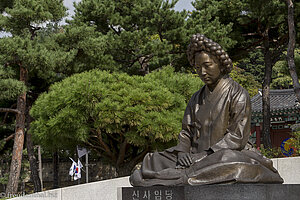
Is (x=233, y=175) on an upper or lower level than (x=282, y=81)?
lower

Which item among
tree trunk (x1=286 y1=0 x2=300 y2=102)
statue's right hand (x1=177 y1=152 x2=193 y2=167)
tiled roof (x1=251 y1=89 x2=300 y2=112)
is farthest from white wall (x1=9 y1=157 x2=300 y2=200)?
tiled roof (x1=251 y1=89 x2=300 y2=112)

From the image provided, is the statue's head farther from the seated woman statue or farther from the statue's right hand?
the statue's right hand

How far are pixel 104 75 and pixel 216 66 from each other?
6.35m

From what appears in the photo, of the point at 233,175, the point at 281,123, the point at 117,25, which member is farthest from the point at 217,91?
the point at 281,123

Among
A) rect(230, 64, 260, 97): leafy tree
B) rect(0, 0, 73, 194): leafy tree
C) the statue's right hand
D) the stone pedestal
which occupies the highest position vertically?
rect(230, 64, 260, 97): leafy tree

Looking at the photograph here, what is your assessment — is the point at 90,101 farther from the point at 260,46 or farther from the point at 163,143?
the point at 260,46

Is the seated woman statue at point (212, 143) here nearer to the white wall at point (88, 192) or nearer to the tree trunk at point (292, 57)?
the white wall at point (88, 192)

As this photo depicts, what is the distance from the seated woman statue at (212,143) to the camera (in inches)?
167

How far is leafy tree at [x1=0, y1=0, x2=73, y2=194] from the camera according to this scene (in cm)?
1190

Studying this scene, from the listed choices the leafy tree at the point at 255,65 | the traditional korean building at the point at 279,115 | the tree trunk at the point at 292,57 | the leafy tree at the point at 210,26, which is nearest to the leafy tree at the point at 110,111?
the leafy tree at the point at 210,26

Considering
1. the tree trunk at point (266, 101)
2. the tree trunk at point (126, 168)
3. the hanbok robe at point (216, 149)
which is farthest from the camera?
the tree trunk at point (266, 101)

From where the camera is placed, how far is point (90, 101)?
33.7 ft

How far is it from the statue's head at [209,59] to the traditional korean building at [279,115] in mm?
12024

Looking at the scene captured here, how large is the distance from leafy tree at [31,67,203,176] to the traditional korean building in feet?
20.9
